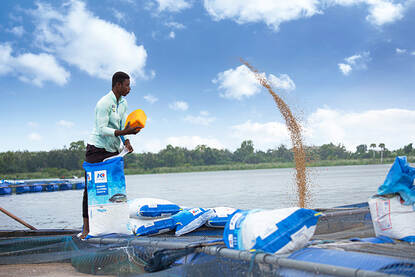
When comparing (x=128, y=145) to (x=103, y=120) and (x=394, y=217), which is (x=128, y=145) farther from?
(x=394, y=217)

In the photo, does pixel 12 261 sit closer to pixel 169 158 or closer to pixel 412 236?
pixel 412 236

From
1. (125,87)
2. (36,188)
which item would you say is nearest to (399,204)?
(125,87)

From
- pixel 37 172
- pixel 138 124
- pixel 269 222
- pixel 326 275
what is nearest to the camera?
pixel 326 275

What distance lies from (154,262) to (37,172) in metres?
68.5

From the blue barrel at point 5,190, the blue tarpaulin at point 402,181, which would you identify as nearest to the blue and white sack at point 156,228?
the blue tarpaulin at point 402,181

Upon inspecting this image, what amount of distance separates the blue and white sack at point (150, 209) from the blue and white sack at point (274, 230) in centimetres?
218

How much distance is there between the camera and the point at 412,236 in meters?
2.63

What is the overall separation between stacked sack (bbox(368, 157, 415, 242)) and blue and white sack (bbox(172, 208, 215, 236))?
1788mm

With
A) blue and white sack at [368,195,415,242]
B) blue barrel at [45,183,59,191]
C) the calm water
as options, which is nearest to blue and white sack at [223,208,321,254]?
blue and white sack at [368,195,415,242]

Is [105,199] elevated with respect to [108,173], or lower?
lower

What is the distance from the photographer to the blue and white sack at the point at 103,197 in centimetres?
382

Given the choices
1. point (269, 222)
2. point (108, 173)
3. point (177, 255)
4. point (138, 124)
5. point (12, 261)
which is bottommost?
point (12, 261)

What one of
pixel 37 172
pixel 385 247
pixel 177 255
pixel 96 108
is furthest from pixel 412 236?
pixel 37 172

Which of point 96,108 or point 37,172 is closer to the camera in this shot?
point 96,108
